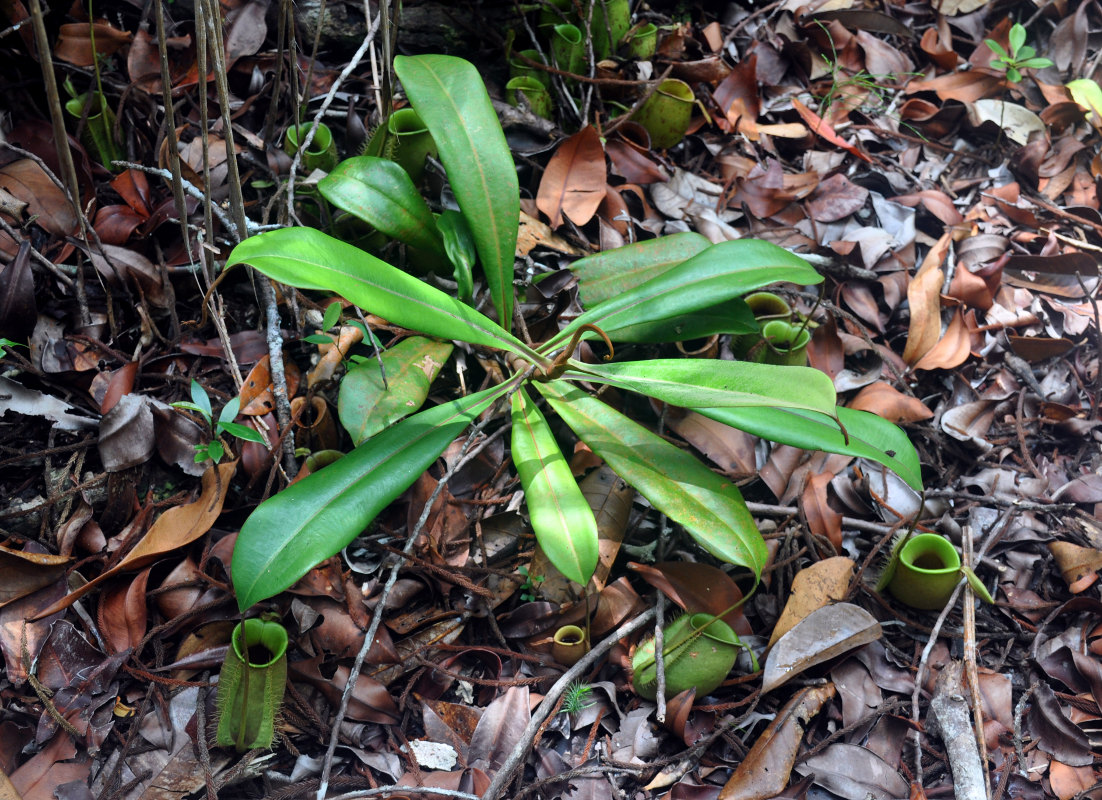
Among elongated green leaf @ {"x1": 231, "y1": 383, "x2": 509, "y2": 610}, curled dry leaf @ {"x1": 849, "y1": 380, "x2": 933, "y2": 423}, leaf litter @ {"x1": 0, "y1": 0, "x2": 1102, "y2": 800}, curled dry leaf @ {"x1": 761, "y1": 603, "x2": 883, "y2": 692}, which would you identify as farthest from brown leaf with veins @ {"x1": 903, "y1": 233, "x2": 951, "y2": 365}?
elongated green leaf @ {"x1": 231, "y1": 383, "x2": 509, "y2": 610}

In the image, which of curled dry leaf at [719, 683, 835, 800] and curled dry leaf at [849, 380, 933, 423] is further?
curled dry leaf at [849, 380, 933, 423]

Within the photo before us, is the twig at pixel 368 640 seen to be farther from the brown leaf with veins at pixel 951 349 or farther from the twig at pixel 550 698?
the brown leaf with veins at pixel 951 349

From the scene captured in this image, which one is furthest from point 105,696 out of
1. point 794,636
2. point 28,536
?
point 794,636

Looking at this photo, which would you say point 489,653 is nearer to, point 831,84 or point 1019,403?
point 1019,403

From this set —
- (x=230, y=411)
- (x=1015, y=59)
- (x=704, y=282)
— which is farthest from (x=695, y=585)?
(x=1015, y=59)

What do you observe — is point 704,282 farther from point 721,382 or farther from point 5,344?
point 5,344

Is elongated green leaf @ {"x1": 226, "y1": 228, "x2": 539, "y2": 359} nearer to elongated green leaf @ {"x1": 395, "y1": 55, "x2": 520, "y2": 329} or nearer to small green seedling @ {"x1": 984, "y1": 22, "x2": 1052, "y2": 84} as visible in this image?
elongated green leaf @ {"x1": 395, "y1": 55, "x2": 520, "y2": 329}
